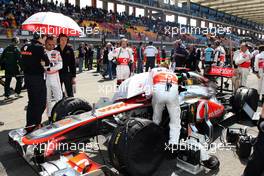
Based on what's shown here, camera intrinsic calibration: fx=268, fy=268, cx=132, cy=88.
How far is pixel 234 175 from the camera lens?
11.3 feet

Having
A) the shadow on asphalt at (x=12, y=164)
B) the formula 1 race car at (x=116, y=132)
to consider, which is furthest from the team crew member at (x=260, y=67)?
the shadow on asphalt at (x=12, y=164)

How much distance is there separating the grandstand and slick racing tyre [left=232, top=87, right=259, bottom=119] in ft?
10.7

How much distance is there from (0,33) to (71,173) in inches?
660

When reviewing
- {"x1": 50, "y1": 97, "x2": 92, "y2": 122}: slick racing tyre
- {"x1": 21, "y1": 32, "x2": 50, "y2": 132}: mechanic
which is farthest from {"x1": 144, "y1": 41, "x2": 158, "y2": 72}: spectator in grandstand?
{"x1": 50, "y1": 97, "x2": 92, "y2": 122}: slick racing tyre

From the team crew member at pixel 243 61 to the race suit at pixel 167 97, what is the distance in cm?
482

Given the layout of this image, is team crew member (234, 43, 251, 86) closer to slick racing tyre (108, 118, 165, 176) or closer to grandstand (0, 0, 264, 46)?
grandstand (0, 0, 264, 46)

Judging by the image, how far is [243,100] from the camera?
5348 millimetres

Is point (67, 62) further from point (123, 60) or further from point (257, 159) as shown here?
point (257, 159)

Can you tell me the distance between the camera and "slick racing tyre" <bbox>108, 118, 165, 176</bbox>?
9.68 feet

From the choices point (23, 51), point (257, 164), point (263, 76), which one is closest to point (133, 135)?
point (257, 164)

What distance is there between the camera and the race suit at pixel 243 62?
7809mm

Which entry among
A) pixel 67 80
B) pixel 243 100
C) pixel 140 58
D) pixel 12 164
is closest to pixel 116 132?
pixel 12 164

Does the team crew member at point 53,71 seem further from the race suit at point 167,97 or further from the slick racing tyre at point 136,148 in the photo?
the slick racing tyre at point 136,148

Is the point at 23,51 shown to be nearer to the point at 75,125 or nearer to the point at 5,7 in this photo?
the point at 75,125
